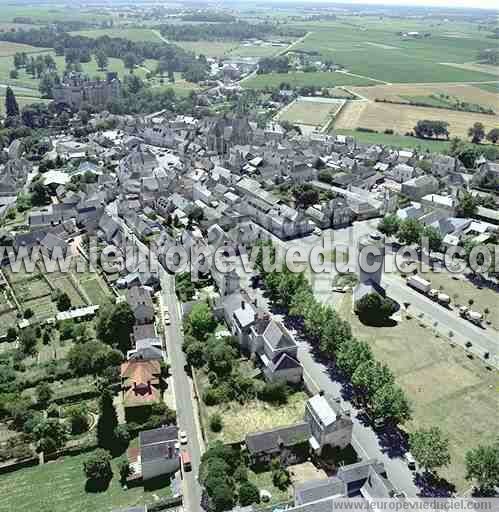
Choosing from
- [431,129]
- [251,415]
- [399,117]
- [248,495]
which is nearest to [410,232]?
[251,415]

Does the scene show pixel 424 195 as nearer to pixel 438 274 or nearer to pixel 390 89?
pixel 438 274

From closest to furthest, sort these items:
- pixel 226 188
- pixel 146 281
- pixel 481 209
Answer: pixel 146 281, pixel 481 209, pixel 226 188

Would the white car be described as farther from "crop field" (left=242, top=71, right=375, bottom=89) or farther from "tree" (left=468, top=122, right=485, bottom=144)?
"crop field" (left=242, top=71, right=375, bottom=89)

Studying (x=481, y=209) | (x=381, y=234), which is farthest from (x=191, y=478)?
(x=481, y=209)

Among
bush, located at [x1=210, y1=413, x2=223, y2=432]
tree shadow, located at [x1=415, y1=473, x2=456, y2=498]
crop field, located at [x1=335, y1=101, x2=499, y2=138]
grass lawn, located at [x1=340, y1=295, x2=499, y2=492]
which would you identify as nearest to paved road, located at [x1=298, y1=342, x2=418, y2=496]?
tree shadow, located at [x1=415, y1=473, x2=456, y2=498]

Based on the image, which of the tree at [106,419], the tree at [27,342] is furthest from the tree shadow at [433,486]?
the tree at [27,342]

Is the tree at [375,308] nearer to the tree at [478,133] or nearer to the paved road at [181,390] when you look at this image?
the paved road at [181,390]

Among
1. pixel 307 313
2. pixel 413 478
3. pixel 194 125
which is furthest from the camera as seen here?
pixel 194 125
